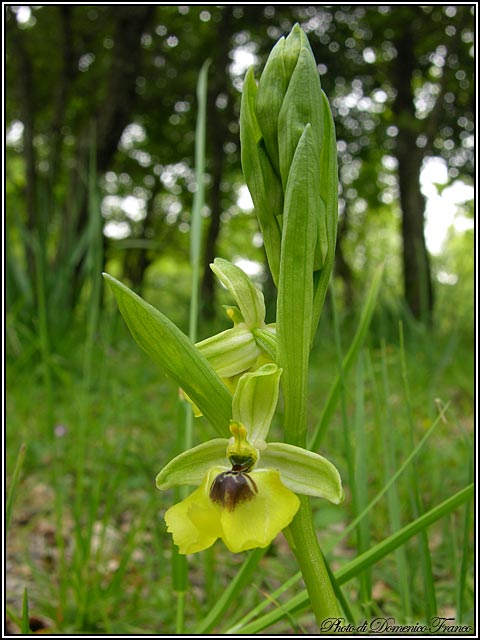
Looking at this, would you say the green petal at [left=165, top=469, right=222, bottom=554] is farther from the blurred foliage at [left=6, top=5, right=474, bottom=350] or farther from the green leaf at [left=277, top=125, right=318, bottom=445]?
the blurred foliage at [left=6, top=5, right=474, bottom=350]

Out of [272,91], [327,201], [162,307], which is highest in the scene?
[162,307]

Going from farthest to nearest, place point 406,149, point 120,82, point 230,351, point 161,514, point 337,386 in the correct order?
1. point 406,149
2. point 120,82
3. point 161,514
4. point 337,386
5. point 230,351

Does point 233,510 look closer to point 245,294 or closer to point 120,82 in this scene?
point 245,294

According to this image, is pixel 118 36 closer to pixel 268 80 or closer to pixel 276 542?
pixel 276 542

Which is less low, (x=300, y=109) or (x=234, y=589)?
(x=300, y=109)

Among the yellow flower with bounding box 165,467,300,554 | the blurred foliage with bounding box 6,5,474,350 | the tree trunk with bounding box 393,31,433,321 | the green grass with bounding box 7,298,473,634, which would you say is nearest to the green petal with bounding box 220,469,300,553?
the yellow flower with bounding box 165,467,300,554

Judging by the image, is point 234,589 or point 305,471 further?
point 234,589

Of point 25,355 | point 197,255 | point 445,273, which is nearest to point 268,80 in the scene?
point 197,255

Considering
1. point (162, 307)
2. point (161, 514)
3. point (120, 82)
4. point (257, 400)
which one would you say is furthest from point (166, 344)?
point (120, 82)
